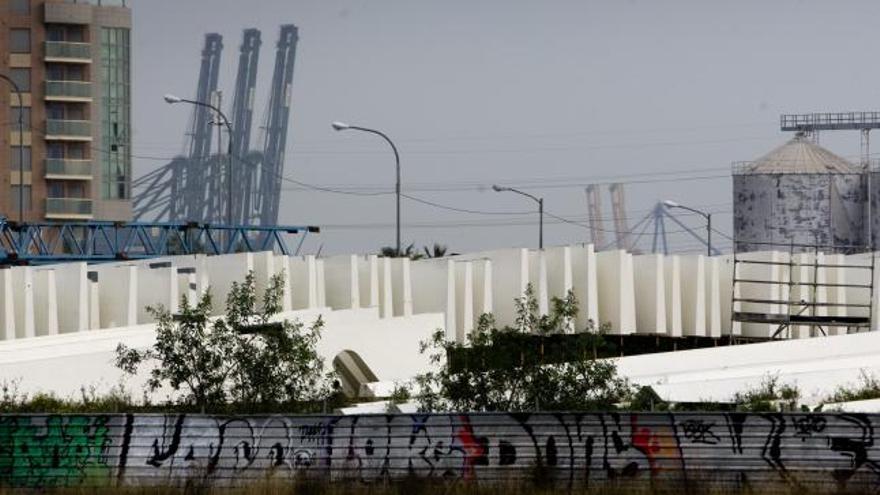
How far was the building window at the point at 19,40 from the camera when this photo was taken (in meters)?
155

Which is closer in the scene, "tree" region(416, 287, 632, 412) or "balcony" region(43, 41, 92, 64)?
"tree" region(416, 287, 632, 412)

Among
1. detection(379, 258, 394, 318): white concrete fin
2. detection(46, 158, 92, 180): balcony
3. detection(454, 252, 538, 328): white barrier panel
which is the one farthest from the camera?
detection(46, 158, 92, 180): balcony

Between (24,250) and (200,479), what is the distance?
211 feet

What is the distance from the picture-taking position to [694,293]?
8744 cm

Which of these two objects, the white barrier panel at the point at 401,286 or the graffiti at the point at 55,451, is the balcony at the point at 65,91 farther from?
the graffiti at the point at 55,451

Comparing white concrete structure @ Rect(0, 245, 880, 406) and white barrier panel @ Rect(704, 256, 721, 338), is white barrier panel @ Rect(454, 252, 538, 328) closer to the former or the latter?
white concrete structure @ Rect(0, 245, 880, 406)

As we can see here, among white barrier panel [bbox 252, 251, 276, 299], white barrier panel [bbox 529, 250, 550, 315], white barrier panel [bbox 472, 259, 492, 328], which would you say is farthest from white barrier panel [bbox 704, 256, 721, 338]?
white barrier panel [bbox 252, 251, 276, 299]

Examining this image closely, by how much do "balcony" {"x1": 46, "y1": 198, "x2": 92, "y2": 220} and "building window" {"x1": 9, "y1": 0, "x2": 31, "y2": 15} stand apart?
15766 millimetres

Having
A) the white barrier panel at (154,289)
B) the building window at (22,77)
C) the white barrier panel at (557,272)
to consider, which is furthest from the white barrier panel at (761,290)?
the building window at (22,77)

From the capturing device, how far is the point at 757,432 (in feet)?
108

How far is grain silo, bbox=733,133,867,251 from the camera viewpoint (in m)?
144

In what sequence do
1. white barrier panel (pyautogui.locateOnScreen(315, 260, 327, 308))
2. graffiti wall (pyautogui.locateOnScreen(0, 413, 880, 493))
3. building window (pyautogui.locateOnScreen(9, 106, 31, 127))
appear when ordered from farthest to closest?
building window (pyautogui.locateOnScreen(9, 106, 31, 127)) → white barrier panel (pyautogui.locateOnScreen(315, 260, 327, 308)) → graffiti wall (pyautogui.locateOnScreen(0, 413, 880, 493))

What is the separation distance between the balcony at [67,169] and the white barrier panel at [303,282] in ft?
282

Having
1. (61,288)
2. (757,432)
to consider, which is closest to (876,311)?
(61,288)
